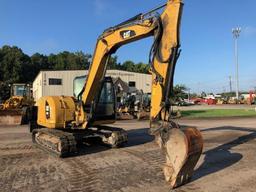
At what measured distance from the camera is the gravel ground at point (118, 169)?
7.16m

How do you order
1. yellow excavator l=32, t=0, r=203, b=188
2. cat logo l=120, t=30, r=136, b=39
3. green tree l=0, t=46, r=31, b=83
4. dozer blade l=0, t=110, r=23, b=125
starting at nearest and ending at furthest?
yellow excavator l=32, t=0, r=203, b=188 → cat logo l=120, t=30, r=136, b=39 → dozer blade l=0, t=110, r=23, b=125 → green tree l=0, t=46, r=31, b=83

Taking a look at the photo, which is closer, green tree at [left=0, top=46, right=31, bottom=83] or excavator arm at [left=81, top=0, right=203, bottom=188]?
excavator arm at [left=81, top=0, right=203, bottom=188]

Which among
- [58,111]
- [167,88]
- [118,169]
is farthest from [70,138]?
[167,88]

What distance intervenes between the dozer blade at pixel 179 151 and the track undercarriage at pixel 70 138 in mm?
3910

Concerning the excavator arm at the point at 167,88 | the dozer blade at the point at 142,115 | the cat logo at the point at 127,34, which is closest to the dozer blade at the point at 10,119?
the dozer blade at the point at 142,115

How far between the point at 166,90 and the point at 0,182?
12.7 ft

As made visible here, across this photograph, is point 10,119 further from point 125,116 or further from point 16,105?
point 125,116

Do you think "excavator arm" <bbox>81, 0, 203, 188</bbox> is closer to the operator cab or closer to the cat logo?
the cat logo

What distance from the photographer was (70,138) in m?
10.6

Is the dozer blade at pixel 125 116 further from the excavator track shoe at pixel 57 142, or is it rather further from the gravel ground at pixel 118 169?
the excavator track shoe at pixel 57 142

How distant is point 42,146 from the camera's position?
38.5ft

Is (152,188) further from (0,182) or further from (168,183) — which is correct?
(0,182)

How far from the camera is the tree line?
73.9 metres

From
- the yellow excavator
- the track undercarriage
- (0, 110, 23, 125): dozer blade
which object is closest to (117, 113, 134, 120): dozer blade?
(0, 110, 23, 125): dozer blade
